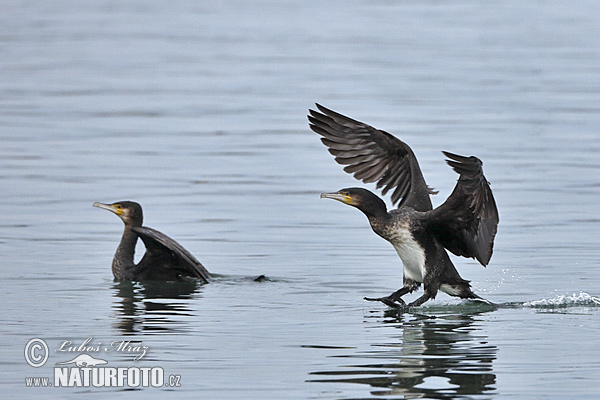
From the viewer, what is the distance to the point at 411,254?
11.0 meters

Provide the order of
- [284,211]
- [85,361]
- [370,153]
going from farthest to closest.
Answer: [284,211] → [370,153] → [85,361]

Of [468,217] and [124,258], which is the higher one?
[468,217]

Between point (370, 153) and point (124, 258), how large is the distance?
2.36 meters

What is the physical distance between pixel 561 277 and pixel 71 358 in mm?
5005

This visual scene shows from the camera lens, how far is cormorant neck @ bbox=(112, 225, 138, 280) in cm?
1237

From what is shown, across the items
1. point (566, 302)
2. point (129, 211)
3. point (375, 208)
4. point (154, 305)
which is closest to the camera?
point (375, 208)

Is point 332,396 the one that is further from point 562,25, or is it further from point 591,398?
point 562,25

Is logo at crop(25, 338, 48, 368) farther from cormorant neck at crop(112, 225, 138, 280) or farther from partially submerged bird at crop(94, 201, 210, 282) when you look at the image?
cormorant neck at crop(112, 225, 138, 280)

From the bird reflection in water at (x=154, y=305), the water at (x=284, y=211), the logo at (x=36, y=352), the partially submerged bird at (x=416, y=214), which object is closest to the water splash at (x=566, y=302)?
the water at (x=284, y=211)

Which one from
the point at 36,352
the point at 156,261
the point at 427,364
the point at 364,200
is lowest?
the point at 427,364

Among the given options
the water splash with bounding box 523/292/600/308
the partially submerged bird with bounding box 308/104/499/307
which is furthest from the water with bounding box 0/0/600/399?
the partially submerged bird with bounding box 308/104/499/307

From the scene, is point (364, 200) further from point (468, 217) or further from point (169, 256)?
point (169, 256)

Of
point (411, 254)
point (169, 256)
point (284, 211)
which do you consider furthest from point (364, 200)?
point (284, 211)

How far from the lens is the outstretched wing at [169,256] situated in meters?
11.9
